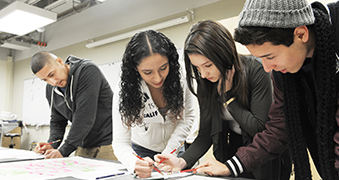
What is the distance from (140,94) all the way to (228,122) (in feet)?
1.33

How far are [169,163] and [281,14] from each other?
65 cm

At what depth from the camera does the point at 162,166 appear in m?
0.99

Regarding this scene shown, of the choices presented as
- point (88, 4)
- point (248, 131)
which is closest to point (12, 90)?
point (88, 4)

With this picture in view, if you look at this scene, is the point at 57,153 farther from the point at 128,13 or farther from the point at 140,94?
the point at 128,13

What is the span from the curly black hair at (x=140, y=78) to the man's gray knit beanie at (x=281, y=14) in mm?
516

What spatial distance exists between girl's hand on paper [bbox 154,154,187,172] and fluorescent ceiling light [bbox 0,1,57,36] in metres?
3.02

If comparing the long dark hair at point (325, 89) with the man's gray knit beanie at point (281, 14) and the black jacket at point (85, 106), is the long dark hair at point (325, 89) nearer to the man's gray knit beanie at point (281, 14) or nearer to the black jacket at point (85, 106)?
the man's gray knit beanie at point (281, 14)

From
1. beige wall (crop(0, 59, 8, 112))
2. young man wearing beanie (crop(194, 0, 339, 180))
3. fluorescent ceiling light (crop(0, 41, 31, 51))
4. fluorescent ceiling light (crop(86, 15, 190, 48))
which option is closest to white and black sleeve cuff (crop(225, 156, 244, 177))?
young man wearing beanie (crop(194, 0, 339, 180))

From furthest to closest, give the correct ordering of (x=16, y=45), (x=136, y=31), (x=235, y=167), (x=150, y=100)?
1. (x=16, y=45)
2. (x=136, y=31)
3. (x=150, y=100)
4. (x=235, y=167)

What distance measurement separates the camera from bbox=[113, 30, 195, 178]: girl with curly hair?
108 centimetres

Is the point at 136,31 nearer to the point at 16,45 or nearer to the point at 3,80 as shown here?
the point at 16,45

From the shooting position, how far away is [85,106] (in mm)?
1450

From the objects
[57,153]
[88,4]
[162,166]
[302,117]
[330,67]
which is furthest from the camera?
[88,4]

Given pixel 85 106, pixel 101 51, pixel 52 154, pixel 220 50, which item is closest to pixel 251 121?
pixel 220 50
